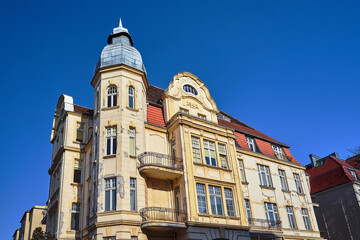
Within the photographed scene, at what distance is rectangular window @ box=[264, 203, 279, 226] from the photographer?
25470 millimetres

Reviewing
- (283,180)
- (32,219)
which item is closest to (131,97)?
(283,180)

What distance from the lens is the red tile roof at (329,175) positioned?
34169 mm

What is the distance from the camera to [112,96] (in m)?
22.2

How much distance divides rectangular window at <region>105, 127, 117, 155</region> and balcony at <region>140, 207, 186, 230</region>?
4.07m

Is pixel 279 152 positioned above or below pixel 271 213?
above

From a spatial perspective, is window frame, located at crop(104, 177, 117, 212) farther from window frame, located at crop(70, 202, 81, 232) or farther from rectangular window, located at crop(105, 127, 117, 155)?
window frame, located at crop(70, 202, 81, 232)

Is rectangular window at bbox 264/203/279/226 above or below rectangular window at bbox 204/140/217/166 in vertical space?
below

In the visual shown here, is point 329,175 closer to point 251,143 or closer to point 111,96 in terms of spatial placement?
point 251,143

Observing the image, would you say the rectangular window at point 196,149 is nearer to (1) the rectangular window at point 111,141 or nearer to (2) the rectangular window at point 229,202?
(2) the rectangular window at point 229,202

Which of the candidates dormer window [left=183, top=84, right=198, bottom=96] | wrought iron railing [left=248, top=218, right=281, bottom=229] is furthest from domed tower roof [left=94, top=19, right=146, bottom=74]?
wrought iron railing [left=248, top=218, right=281, bottom=229]

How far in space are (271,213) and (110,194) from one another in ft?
45.1

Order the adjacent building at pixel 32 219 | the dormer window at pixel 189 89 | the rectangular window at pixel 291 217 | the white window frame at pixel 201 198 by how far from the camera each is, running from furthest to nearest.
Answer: the adjacent building at pixel 32 219 → the rectangular window at pixel 291 217 → the dormer window at pixel 189 89 → the white window frame at pixel 201 198

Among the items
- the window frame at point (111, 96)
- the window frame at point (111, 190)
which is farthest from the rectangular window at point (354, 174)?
the window frame at point (111, 190)

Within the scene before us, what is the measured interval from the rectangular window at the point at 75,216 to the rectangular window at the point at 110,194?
4.86m
